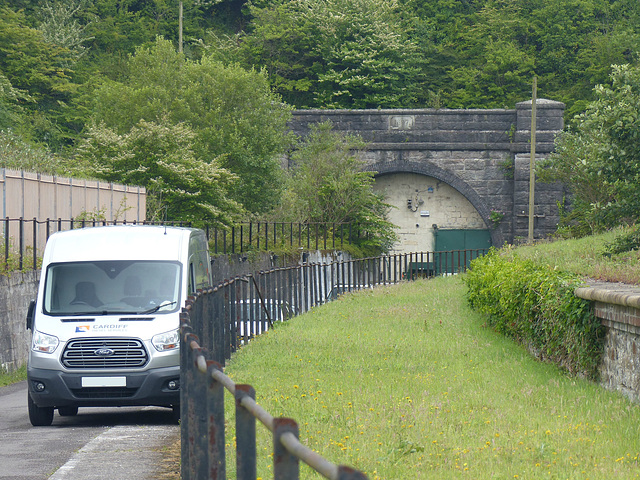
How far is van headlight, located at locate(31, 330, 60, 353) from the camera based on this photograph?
11016mm

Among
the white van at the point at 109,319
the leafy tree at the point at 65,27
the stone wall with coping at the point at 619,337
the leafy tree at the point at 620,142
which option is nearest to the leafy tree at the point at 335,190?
the leafy tree at the point at 65,27

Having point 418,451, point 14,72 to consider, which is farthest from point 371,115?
point 418,451

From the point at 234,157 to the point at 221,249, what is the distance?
14.1 feet

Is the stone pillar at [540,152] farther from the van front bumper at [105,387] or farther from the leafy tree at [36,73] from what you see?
the van front bumper at [105,387]

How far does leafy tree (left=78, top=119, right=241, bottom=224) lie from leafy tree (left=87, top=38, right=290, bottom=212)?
344 centimetres

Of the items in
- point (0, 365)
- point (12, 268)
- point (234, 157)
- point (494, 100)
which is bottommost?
point (0, 365)

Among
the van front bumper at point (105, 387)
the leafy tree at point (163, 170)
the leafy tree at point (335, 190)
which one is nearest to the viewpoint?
the van front bumper at point (105, 387)

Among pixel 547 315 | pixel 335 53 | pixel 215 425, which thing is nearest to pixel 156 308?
pixel 547 315

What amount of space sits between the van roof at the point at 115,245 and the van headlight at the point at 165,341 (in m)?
1.33

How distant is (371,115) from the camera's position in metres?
47.1

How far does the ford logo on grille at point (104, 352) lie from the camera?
10914 millimetres

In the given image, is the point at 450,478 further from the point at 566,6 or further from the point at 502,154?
the point at 566,6

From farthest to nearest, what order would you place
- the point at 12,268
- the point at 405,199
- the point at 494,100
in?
the point at 494,100 < the point at 405,199 < the point at 12,268

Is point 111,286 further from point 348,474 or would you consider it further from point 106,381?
point 348,474
